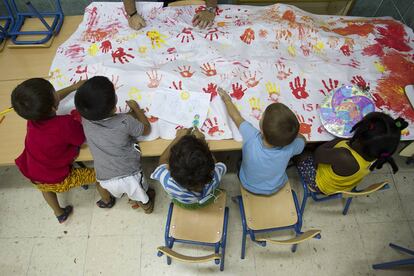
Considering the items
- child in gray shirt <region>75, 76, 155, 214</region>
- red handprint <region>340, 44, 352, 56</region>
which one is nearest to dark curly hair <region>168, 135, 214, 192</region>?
child in gray shirt <region>75, 76, 155, 214</region>

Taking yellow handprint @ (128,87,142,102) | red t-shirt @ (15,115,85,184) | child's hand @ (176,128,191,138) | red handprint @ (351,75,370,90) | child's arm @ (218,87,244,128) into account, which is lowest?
red t-shirt @ (15,115,85,184)

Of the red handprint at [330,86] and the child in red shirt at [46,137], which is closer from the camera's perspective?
the child in red shirt at [46,137]

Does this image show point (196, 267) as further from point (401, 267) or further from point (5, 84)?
point (5, 84)

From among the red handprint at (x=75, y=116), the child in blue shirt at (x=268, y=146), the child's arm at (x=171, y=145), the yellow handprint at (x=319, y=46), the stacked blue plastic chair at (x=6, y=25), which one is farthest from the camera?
the stacked blue plastic chair at (x=6, y=25)

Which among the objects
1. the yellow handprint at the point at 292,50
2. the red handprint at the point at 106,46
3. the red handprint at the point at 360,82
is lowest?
the red handprint at the point at 106,46

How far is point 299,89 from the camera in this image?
1.78 metres

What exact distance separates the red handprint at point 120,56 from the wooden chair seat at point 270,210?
1.11m

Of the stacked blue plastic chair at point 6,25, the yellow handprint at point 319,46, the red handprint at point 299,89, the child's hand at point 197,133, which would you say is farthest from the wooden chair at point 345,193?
the stacked blue plastic chair at point 6,25

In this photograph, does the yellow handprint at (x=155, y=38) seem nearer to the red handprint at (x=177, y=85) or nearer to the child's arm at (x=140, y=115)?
the red handprint at (x=177, y=85)

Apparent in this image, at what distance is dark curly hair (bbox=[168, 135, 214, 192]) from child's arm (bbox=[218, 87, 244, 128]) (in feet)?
1.36

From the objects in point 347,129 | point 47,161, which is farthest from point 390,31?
point 47,161

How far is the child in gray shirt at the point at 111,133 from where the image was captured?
1367 mm

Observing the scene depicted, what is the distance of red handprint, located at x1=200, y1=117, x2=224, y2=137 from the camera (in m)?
Result: 1.63

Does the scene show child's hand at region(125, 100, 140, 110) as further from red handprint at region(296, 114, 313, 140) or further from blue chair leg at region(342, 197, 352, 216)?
blue chair leg at region(342, 197, 352, 216)
